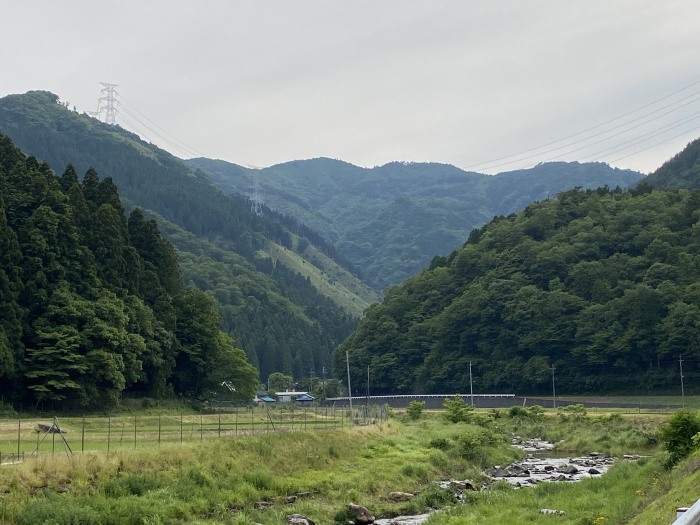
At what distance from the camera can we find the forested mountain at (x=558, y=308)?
405 feet

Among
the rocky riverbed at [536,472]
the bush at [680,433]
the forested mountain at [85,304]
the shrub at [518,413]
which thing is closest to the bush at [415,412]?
the shrub at [518,413]

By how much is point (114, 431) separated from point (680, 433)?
109ft

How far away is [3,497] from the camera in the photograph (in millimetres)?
28766

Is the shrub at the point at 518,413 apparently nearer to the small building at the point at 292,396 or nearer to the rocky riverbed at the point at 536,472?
the rocky riverbed at the point at 536,472

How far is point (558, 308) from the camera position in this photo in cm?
13638

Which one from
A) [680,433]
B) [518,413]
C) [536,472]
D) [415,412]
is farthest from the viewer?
[518,413]

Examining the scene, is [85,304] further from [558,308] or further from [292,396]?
[292,396]

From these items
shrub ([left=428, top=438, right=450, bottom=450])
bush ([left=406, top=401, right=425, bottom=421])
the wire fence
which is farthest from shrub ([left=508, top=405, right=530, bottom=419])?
shrub ([left=428, top=438, right=450, bottom=450])

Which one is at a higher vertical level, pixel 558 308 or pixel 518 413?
pixel 558 308

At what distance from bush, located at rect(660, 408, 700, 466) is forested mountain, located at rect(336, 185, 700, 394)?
81.4 m

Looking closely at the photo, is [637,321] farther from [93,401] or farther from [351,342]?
[93,401]

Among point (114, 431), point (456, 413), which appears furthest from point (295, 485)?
point (456, 413)

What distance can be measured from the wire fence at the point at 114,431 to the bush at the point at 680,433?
71.0 ft

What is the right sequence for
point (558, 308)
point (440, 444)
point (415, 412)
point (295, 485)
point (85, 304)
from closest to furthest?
point (295, 485) → point (440, 444) → point (85, 304) → point (415, 412) → point (558, 308)
